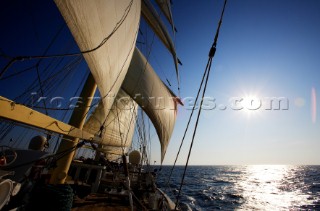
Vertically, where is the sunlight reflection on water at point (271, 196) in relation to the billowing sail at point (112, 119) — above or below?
below

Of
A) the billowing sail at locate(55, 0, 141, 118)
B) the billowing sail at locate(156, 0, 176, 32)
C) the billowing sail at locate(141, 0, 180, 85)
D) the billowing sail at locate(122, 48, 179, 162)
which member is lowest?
the billowing sail at locate(55, 0, 141, 118)

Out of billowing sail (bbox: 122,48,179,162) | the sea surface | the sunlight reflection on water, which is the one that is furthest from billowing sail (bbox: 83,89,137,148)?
the sunlight reflection on water

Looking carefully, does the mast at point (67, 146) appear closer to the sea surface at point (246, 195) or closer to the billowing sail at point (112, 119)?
the sea surface at point (246, 195)

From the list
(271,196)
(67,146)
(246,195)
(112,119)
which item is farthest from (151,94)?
(271,196)

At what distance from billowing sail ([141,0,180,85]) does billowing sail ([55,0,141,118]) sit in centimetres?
1009

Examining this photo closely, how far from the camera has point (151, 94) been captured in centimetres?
1781

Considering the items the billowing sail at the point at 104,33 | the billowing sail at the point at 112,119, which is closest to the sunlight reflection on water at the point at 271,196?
the billowing sail at the point at 112,119

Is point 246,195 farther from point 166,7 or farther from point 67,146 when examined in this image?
point 67,146

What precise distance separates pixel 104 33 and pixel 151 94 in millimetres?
12644

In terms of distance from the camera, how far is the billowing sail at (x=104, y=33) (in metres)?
4.32

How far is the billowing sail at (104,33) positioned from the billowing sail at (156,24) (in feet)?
33.1

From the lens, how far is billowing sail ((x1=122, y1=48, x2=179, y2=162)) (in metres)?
16.7

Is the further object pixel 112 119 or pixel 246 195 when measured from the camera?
pixel 246 195

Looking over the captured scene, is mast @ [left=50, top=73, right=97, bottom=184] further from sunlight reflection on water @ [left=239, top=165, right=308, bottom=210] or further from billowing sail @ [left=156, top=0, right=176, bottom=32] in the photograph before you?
sunlight reflection on water @ [left=239, top=165, right=308, bottom=210]
